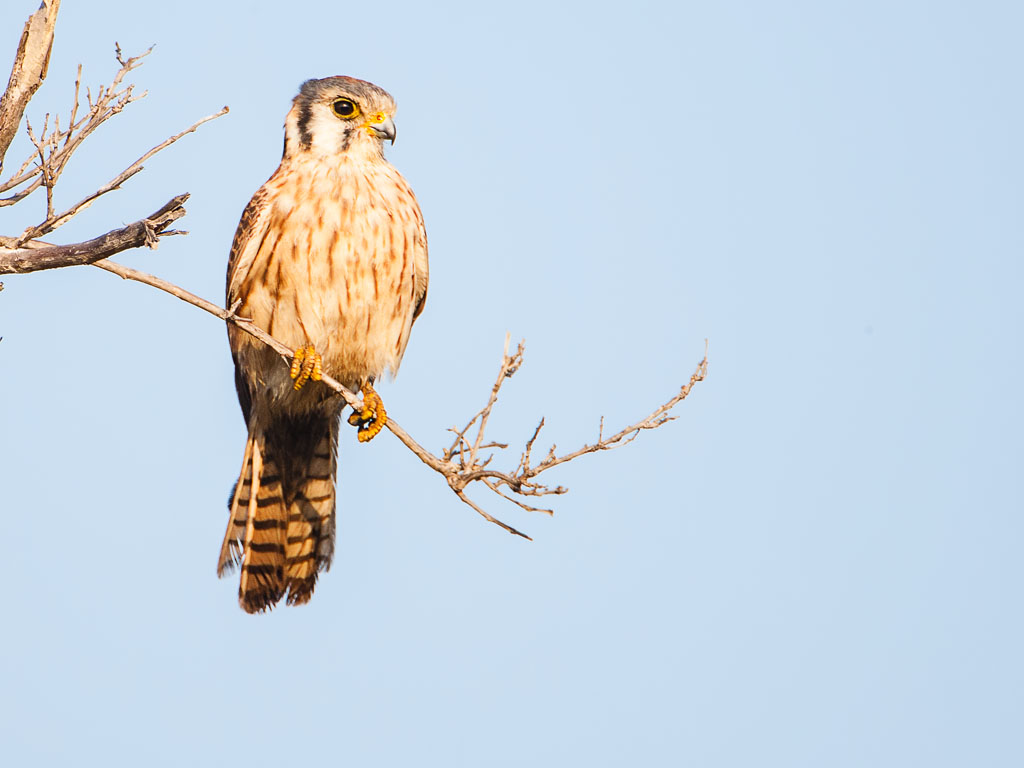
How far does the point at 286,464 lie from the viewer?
5.63 m

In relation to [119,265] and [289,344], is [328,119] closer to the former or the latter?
[289,344]

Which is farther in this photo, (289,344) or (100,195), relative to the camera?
(289,344)

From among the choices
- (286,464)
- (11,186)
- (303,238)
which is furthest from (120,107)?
(286,464)

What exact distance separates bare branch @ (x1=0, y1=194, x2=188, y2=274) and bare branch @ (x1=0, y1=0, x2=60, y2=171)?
0.41 metres

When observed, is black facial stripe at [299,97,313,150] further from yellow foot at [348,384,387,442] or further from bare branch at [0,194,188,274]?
bare branch at [0,194,188,274]

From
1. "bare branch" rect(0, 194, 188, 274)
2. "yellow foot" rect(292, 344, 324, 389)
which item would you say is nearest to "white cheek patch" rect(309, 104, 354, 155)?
"yellow foot" rect(292, 344, 324, 389)

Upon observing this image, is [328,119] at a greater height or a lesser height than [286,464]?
greater

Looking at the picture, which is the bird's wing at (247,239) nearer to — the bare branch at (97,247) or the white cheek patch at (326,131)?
the white cheek patch at (326,131)

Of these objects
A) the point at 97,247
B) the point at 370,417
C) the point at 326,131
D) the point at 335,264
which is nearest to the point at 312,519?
the point at 370,417

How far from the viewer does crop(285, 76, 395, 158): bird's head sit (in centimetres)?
530

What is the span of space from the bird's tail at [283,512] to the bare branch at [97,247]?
6.80 ft

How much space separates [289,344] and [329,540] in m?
1.04

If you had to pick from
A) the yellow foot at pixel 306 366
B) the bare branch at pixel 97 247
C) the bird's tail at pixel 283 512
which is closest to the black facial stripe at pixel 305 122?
the yellow foot at pixel 306 366

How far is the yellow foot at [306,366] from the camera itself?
4.93m
